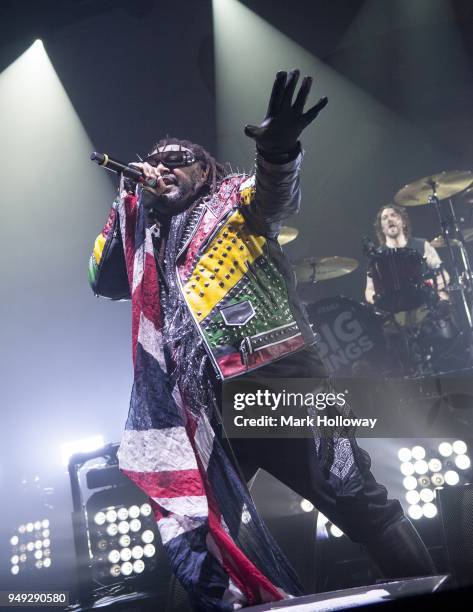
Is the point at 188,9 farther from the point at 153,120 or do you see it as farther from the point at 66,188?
the point at 66,188

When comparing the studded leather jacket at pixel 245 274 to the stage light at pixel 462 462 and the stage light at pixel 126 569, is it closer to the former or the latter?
the stage light at pixel 462 462

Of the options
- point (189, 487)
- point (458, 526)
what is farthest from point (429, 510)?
point (189, 487)

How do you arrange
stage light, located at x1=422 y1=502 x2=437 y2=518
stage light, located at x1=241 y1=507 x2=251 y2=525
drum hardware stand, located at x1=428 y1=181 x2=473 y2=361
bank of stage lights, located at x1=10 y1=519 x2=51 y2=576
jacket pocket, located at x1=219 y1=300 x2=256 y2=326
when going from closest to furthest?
stage light, located at x1=241 y1=507 x2=251 y2=525 < jacket pocket, located at x1=219 y1=300 x2=256 y2=326 < stage light, located at x1=422 y1=502 x2=437 y2=518 < bank of stage lights, located at x1=10 y1=519 x2=51 y2=576 < drum hardware stand, located at x1=428 y1=181 x2=473 y2=361

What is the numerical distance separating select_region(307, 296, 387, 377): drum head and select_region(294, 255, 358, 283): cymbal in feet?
3.35

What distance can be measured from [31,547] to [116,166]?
105 inches

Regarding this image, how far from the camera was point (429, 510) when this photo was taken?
2.85 metres

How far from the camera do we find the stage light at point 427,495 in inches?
113

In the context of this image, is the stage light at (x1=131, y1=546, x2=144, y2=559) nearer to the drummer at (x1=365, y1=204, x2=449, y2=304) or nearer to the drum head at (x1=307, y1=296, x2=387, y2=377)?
the drum head at (x1=307, y1=296, x2=387, y2=377)

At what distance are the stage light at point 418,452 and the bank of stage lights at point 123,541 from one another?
138 centimetres

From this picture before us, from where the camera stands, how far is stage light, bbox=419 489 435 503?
2873 millimetres

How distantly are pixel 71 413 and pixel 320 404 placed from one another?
5.84 meters

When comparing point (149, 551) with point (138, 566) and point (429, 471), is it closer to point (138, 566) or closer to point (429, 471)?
point (138, 566)


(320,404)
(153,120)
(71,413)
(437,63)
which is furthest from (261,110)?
(320,404)

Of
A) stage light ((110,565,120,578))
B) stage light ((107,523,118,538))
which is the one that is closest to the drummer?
stage light ((107,523,118,538))
